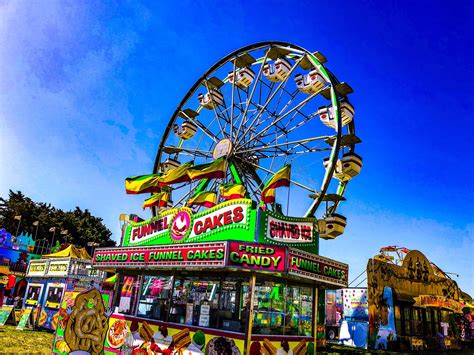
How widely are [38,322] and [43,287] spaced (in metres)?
2.63

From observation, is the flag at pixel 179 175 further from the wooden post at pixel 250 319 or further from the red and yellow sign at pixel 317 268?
the red and yellow sign at pixel 317 268

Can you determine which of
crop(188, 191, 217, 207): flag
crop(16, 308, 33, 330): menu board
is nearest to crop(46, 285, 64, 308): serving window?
crop(16, 308, 33, 330): menu board

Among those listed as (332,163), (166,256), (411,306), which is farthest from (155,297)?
(411,306)

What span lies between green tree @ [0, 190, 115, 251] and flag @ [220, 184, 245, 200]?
1654 inches

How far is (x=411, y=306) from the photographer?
24156 mm

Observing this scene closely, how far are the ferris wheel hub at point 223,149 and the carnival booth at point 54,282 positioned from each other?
949 cm

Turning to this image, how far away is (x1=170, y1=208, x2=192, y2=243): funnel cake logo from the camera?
44.4ft

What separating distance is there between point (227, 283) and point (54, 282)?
15940 millimetres

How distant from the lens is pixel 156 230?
48.8 ft

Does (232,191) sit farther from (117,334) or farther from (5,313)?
(5,313)

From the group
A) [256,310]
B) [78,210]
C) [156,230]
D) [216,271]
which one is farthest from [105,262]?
[78,210]

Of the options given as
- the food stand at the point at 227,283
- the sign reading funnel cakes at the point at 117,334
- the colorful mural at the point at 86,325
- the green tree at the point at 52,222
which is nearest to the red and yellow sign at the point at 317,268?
the food stand at the point at 227,283

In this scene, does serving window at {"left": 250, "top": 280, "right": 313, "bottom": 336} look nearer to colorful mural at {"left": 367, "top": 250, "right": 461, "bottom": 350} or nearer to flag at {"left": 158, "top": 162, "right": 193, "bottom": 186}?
flag at {"left": 158, "top": 162, "right": 193, "bottom": 186}

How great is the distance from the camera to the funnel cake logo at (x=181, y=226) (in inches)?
533
